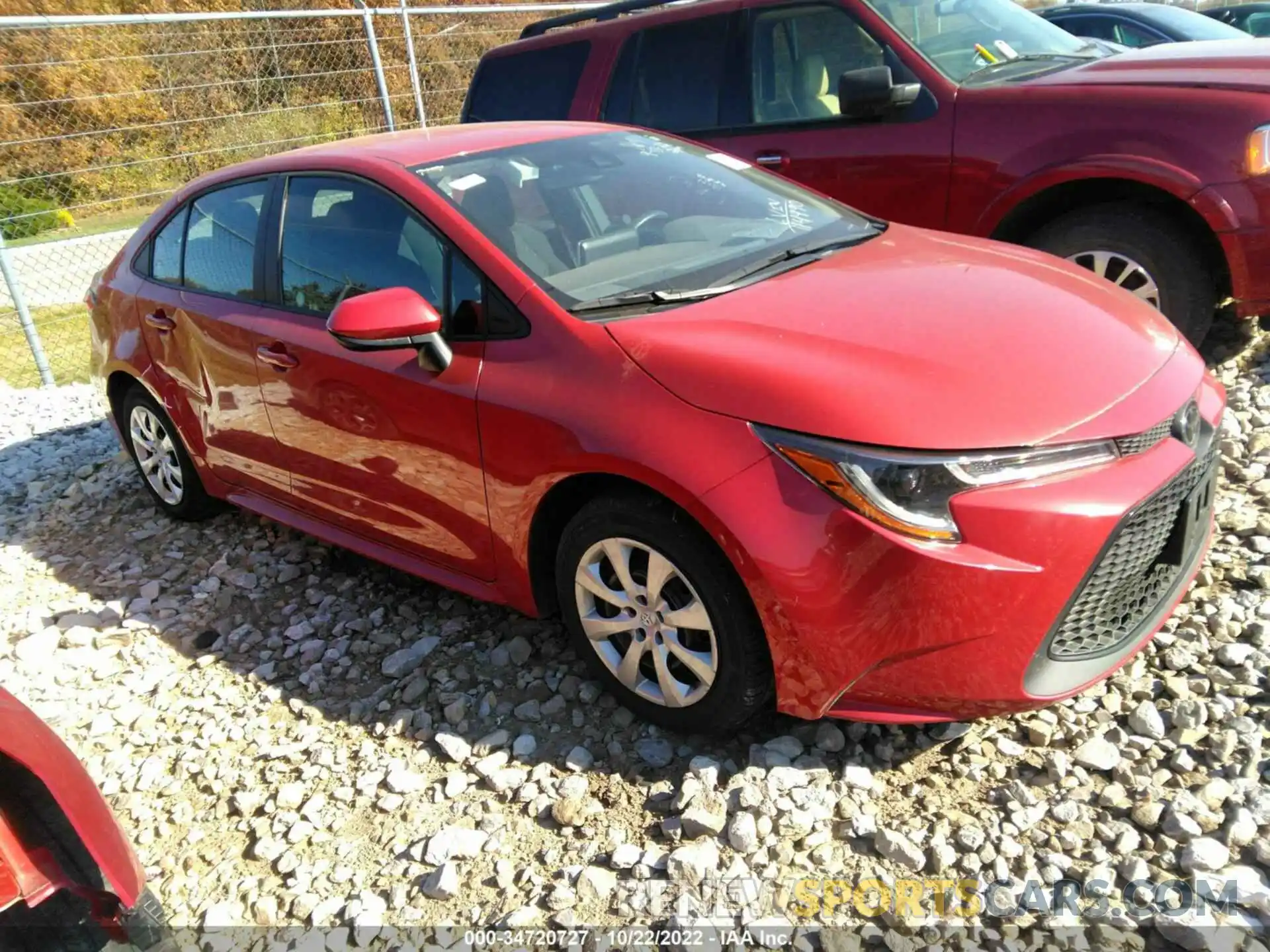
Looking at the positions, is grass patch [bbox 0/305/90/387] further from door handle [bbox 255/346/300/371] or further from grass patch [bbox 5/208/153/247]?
door handle [bbox 255/346/300/371]

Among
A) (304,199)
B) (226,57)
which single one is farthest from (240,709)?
(226,57)

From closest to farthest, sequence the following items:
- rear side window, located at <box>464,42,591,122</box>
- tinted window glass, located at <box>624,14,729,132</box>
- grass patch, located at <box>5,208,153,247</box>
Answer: tinted window glass, located at <box>624,14,729,132</box> → rear side window, located at <box>464,42,591,122</box> → grass patch, located at <box>5,208,153,247</box>

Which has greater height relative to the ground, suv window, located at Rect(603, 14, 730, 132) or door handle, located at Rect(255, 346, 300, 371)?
suv window, located at Rect(603, 14, 730, 132)

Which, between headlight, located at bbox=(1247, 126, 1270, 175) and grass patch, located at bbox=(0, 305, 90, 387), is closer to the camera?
headlight, located at bbox=(1247, 126, 1270, 175)

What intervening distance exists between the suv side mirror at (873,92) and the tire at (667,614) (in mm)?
2960

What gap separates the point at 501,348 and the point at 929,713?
1.54m

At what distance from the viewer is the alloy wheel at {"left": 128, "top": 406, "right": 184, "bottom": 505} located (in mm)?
4676

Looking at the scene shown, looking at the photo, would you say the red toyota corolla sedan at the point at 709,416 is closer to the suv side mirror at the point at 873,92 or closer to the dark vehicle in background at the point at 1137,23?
the suv side mirror at the point at 873,92

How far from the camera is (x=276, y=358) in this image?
3.55 meters

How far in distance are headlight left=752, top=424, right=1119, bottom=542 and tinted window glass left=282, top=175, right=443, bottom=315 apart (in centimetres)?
146

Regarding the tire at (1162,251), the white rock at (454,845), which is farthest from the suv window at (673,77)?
the white rock at (454,845)

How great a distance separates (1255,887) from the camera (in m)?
2.10

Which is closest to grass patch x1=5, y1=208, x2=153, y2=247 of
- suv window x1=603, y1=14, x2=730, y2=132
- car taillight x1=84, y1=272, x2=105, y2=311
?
car taillight x1=84, y1=272, x2=105, y2=311

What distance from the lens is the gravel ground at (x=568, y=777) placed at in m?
2.29
